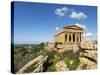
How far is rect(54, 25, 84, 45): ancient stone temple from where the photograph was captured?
2.04 meters

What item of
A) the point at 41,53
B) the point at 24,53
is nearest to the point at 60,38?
the point at 41,53

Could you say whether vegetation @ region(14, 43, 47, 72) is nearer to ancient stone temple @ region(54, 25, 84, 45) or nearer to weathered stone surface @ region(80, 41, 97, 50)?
ancient stone temple @ region(54, 25, 84, 45)

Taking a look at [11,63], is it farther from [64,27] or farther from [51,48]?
[64,27]

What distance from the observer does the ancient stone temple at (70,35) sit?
2043mm

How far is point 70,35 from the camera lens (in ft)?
6.82

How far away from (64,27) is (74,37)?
0.13 m

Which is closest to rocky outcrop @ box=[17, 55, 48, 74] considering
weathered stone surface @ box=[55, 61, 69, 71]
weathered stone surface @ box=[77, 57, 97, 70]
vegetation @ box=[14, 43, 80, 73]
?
vegetation @ box=[14, 43, 80, 73]

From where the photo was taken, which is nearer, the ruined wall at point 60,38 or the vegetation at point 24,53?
the vegetation at point 24,53

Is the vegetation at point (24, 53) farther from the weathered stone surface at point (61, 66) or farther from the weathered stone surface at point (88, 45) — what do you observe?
the weathered stone surface at point (88, 45)

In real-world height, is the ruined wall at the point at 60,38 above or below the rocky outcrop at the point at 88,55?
above

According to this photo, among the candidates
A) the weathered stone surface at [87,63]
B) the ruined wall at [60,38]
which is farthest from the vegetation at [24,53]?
the weathered stone surface at [87,63]

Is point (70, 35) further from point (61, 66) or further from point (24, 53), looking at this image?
point (24, 53)

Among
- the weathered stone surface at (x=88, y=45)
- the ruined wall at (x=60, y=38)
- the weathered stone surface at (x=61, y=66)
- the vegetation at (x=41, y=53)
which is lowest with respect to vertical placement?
the weathered stone surface at (x=61, y=66)

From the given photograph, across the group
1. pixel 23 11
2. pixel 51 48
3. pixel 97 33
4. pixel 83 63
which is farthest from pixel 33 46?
pixel 97 33
